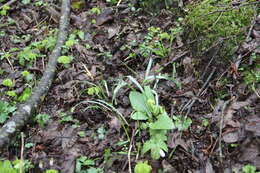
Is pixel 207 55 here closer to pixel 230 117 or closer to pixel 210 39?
pixel 210 39

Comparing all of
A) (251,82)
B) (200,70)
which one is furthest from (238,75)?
(200,70)

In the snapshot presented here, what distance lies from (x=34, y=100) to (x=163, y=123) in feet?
4.69

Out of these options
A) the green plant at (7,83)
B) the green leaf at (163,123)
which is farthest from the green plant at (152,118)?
the green plant at (7,83)

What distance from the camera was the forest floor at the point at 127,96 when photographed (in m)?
2.46

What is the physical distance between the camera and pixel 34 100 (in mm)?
3084

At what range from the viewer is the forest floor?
2.46 m

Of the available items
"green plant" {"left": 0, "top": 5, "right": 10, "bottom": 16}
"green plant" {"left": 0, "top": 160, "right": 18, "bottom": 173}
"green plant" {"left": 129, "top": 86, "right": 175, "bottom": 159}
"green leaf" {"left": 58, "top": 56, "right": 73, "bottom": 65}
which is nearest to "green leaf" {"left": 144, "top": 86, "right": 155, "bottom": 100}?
"green plant" {"left": 129, "top": 86, "right": 175, "bottom": 159}

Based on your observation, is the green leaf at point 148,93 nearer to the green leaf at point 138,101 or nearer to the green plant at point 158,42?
the green leaf at point 138,101

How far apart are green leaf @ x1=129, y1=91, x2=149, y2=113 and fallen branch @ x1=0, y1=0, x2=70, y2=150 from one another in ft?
3.40

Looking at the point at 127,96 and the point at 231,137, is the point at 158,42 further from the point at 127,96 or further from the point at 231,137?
the point at 231,137

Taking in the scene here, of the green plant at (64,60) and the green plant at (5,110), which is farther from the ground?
the green plant at (64,60)

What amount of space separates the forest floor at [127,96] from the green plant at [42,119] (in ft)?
0.03

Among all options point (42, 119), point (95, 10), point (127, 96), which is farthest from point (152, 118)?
point (95, 10)

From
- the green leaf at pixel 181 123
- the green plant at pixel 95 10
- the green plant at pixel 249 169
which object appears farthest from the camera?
the green plant at pixel 95 10
